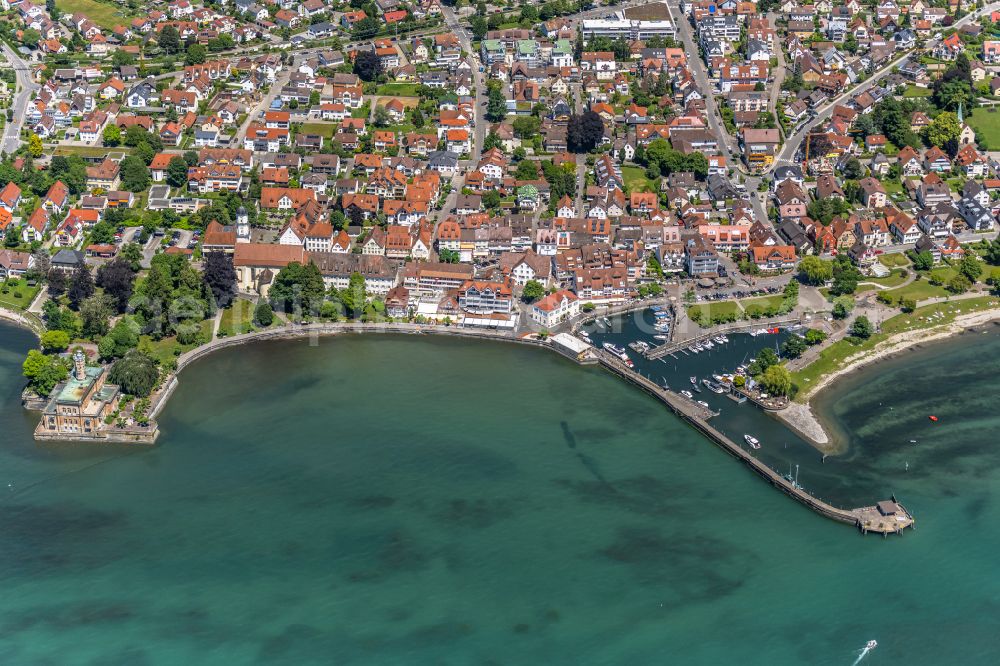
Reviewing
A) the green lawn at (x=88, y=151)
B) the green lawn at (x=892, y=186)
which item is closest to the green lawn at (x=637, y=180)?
the green lawn at (x=892, y=186)

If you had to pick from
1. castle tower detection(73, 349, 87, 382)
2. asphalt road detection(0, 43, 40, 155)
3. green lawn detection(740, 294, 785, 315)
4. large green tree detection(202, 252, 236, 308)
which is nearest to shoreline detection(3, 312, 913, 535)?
large green tree detection(202, 252, 236, 308)

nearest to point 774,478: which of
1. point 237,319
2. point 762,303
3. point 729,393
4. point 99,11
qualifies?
point 729,393

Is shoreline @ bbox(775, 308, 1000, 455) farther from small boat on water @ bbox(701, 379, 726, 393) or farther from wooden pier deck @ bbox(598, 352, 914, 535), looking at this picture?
wooden pier deck @ bbox(598, 352, 914, 535)

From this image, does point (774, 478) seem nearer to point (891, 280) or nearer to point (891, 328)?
point (891, 328)

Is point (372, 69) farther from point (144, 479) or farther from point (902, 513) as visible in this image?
point (902, 513)

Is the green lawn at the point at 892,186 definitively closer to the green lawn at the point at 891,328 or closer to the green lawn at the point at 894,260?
the green lawn at the point at 894,260

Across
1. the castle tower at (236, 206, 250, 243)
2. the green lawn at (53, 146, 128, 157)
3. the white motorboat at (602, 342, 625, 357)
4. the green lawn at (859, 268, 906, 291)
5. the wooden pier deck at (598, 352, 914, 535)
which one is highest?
the green lawn at (53, 146, 128, 157)

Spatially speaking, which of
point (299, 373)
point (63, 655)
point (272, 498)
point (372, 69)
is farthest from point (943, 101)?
point (63, 655)
